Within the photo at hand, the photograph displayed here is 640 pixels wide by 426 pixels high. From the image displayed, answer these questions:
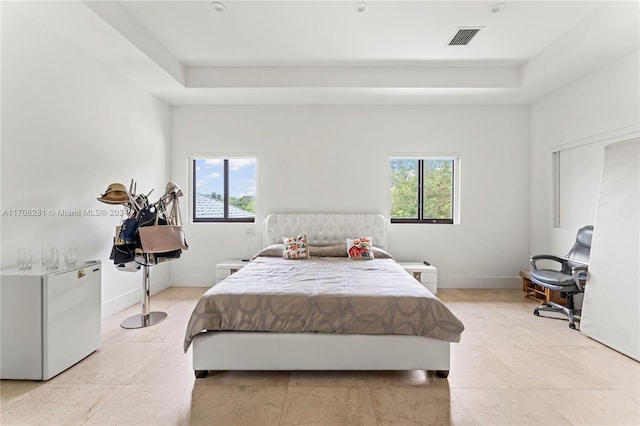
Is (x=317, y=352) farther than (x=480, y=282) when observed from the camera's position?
No

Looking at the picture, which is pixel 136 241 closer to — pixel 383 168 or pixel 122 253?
pixel 122 253

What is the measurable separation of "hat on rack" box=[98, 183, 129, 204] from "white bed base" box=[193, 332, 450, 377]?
1.80 m

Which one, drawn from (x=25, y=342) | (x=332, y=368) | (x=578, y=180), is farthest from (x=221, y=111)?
(x=578, y=180)

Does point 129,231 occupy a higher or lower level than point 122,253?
higher

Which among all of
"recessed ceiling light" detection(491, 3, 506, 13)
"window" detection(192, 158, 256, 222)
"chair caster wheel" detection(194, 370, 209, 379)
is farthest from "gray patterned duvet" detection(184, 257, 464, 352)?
"window" detection(192, 158, 256, 222)

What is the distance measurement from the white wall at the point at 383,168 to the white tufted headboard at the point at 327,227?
0.20m

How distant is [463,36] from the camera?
10.9ft

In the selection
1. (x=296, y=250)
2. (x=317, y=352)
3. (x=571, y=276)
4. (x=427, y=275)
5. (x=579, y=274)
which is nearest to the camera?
(x=317, y=352)

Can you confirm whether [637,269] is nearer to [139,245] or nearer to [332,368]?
[332,368]

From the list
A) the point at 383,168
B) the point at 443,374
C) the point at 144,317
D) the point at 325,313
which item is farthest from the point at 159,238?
the point at 383,168

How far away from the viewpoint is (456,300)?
420cm

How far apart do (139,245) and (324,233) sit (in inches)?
97.6

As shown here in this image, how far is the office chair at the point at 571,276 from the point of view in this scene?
3.29 meters

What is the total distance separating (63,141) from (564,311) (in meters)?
5.63
